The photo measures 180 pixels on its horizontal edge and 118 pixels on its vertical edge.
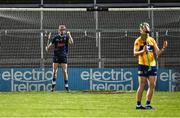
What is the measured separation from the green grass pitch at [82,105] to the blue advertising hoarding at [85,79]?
2876 mm

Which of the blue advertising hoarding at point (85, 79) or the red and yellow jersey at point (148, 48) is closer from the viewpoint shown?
the red and yellow jersey at point (148, 48)

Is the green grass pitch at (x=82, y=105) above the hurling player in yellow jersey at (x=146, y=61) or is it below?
below

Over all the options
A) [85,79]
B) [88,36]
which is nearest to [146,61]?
[85,79]

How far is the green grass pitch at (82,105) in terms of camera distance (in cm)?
1486

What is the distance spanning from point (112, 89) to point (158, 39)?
2.72m

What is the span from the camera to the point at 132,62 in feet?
83.1

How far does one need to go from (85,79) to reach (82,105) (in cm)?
719

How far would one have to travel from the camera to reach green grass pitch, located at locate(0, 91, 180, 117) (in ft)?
48.8

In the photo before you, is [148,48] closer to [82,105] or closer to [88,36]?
[82,105]

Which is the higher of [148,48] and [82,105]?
[148,48]

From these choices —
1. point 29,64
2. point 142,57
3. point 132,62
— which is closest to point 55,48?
point 29,64

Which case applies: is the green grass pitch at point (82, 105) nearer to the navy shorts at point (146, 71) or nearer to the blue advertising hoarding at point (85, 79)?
the navy shorts at point (146, 71)

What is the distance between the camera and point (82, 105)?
17203 mm

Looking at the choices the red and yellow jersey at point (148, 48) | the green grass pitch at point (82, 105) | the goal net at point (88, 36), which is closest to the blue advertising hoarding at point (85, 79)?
the goal net at point (88, 36)
